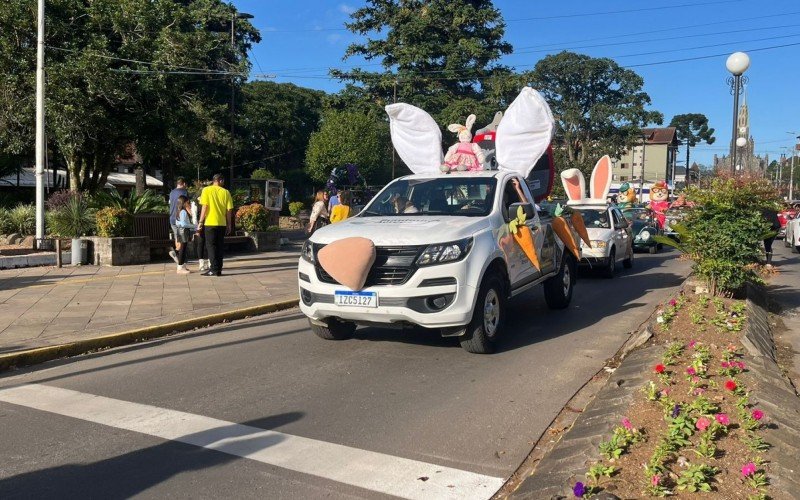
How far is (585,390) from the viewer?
5836 mm

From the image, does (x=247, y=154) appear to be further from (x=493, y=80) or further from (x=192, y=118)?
(x=192, y=118)

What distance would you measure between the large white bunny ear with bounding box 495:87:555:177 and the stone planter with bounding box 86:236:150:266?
7981 millimetres

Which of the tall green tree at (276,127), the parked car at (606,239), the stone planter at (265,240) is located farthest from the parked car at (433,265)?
the tall green tree at (276,127)

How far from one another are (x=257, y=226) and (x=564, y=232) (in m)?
10.5

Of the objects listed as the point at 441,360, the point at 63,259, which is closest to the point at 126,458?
the point at 441,360

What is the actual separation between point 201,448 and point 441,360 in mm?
2874

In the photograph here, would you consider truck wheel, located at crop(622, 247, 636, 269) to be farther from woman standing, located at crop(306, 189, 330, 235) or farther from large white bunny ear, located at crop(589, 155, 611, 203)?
woman standing, located at crop(306, 189, 330, 235)

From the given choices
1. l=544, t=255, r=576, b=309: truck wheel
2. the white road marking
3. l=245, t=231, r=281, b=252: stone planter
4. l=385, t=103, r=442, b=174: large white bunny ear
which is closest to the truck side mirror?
l=544, t=255, r=576, b=309: truck wheel

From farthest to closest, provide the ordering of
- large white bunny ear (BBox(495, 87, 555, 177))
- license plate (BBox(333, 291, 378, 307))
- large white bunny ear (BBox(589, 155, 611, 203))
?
large white bunny ear (BBox(589, 155, 611, 203)), large white bunny ear (BBox(495, 87, 555, 177)), license plate (BBox(333, 291, 378, 307))

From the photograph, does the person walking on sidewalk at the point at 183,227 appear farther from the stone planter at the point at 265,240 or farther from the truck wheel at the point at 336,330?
Result: the truck wheel at the point at 336,330

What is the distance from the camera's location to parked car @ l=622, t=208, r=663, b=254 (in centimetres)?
2122

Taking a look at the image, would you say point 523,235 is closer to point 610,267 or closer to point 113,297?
point 113,297

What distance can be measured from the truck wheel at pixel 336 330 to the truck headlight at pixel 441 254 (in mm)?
1483

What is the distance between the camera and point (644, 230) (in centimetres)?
2139
